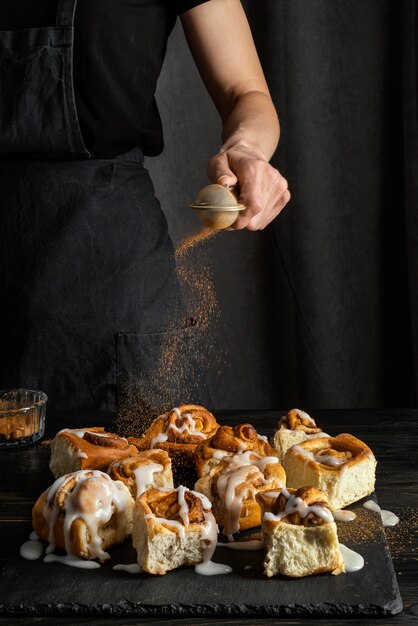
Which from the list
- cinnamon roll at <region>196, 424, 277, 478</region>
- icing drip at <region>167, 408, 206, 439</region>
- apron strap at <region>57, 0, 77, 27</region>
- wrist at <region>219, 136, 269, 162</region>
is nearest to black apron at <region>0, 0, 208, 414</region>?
apron strap at <region>57, 0, 77, 27</region>

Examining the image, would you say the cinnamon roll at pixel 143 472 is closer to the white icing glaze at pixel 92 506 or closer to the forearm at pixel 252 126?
the white icing glaze at pixel 92 506

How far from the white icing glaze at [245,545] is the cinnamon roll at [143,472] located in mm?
134

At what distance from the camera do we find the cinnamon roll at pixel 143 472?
130 cm

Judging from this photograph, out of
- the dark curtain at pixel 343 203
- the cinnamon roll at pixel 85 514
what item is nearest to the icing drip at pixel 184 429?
the cinnamon roll at pixel 85 514

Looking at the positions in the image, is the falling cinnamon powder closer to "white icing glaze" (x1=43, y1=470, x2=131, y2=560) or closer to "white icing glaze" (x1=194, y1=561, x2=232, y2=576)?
"white icing glaze" (x1=43, y1=470, x2=131, y2=560)

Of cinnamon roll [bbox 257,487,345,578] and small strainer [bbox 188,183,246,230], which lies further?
small strainer [bbox 188,183,246,230]

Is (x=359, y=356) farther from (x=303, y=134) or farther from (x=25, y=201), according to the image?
(x=25, y=201)

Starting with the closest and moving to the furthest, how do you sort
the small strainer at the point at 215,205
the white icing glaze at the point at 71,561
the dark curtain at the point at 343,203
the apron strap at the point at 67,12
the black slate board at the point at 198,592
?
the black slate board at the point at 198,592, the white icing glaze at the point at 71,561, the small strainer at the point at 215,205, the apron strap at the point at 67,12, the dark curtain at the point at 343,203

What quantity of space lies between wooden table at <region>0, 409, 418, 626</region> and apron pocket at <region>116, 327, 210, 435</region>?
19 cm

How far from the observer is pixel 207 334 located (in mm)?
2787

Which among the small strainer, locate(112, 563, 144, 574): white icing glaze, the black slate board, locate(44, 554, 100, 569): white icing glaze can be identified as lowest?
the black slate board

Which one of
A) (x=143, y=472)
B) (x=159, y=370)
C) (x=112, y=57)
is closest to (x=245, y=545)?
(x=143, y=472)

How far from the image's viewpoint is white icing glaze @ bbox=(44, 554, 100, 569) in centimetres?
118

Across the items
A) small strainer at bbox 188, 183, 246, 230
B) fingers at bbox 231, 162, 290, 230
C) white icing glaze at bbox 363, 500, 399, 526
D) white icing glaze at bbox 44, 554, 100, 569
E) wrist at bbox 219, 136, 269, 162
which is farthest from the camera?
wrist at bbox 219, 136, 269, 162
